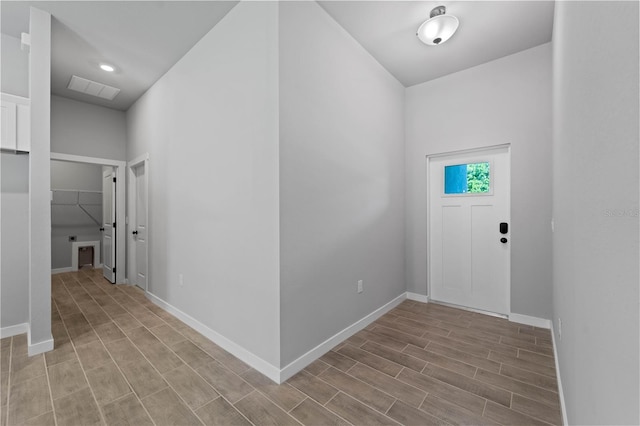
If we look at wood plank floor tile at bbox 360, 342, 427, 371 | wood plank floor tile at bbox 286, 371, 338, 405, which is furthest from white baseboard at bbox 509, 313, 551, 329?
wood plank floor tile at bbox 286, 371, 338, 405

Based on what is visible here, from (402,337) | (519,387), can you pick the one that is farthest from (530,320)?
(402,337)

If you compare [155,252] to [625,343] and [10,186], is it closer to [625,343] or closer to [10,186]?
[10,186]

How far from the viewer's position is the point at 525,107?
304 centimetres

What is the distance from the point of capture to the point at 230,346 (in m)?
2.46

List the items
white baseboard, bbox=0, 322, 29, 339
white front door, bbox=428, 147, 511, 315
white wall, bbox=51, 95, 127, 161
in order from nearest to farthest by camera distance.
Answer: white baseboard, bbox=0, 322, 29, 339 → white front door, bbox=428, 147, 511, 315 → white wall, bbox=51, 95, 127, 161

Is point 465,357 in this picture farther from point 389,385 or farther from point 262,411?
point 262,411

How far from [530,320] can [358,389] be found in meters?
2.35

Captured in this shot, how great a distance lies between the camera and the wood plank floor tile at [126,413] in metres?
1.65

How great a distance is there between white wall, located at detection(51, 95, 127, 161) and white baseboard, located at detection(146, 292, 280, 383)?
2.92m

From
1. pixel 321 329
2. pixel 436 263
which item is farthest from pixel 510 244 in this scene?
pixel 321 329

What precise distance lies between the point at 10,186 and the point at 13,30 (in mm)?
1616

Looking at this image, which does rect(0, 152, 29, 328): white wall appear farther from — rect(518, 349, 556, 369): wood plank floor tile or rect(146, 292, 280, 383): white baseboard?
rect(518, 349, 556, 369): wood plank floor tile

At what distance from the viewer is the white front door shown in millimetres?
3258

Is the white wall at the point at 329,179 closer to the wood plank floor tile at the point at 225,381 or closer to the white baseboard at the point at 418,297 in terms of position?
the wood plank floor tile at the point at 225,381
